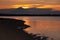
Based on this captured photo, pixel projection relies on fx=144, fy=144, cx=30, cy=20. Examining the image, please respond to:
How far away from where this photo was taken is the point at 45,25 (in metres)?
0.86

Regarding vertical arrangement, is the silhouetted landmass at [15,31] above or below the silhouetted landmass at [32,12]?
below

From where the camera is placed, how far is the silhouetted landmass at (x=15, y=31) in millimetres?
875

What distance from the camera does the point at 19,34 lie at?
88cm

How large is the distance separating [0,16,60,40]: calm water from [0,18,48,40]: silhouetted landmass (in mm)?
32

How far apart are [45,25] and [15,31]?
188 millimetres

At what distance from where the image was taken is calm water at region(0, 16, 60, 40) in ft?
2.78

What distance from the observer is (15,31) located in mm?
886

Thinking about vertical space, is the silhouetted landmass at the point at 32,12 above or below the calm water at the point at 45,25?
above

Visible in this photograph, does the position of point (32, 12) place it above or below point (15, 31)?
above

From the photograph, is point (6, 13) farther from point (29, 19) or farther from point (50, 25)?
point (50, 25)

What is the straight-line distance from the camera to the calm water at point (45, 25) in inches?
33.4

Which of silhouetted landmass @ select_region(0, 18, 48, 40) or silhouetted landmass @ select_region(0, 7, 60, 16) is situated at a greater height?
silhouetted landmass @ select_region(0, 7, 60, 16)

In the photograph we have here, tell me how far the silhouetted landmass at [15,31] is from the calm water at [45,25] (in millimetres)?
32

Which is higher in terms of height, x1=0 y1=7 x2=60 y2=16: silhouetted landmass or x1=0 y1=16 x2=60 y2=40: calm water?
x1=0 y1=7 x2=60 y2=16: silhouetted landmass
